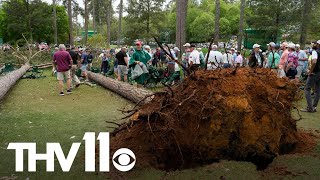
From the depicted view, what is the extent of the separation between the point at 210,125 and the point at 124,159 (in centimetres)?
141

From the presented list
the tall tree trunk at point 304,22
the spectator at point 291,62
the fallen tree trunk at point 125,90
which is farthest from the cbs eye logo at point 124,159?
the tall tree trunk at point 304,22

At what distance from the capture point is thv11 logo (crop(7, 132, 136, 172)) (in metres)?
4.96

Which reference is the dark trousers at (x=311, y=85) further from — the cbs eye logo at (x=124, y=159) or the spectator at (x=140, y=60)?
the cbs eye logo at (x=124, y=159)

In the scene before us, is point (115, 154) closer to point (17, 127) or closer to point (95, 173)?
point (95, 173)

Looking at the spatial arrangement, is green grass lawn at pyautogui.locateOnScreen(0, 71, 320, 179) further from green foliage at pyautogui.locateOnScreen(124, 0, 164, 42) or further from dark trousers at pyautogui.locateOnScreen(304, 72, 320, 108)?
green foliage at pyautogui.locateOnScreen(124, 0, 164, 42)

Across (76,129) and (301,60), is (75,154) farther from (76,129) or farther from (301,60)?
(301,60)

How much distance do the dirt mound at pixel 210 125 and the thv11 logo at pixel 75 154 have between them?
19 centimetres

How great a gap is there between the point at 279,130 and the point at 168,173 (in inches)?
75.6

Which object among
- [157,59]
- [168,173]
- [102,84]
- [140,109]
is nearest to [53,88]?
[102,84]

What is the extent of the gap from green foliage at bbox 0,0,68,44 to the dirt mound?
120ft

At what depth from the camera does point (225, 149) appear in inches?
199

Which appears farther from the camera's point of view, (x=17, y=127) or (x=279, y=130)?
(x=17, y=127)

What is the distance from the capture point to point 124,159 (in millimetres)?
5121

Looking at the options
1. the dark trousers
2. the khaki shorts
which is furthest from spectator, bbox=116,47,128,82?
the dark trousers
